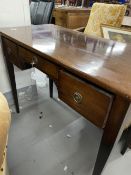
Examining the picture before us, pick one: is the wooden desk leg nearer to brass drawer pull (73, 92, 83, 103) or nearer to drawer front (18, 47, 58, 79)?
brass drawer pull (73, 92, 83, 103)

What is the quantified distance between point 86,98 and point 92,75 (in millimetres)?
104

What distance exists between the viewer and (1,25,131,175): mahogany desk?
0.50m

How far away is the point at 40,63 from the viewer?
0.77 m

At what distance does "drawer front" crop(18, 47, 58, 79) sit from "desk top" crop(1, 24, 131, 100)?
1.6 inches

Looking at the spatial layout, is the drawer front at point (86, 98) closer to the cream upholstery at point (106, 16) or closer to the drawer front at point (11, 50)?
the drawer front at point (11, 50)

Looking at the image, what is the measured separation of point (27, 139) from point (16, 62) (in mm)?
592

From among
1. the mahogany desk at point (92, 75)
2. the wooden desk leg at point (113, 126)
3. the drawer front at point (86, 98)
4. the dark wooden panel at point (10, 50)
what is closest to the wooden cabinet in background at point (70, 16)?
the dark wooden panel at point (10, 50)

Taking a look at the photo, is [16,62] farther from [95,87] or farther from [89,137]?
[89,137]

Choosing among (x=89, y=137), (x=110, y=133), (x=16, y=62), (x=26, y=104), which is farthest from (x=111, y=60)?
(x=26, y=104)

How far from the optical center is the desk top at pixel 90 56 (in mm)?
497

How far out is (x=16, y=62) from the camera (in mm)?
1040

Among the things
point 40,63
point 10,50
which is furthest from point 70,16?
point 40,63

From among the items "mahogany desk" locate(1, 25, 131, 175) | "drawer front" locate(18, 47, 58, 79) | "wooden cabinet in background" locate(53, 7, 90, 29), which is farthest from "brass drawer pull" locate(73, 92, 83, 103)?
"wooden cabinet in background" locate(53, 7, 90, 29)

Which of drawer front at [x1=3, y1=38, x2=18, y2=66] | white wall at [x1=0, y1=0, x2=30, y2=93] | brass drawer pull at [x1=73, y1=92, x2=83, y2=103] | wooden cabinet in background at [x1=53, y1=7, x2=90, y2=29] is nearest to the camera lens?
brass drawer pull at [x1=73, y1=92, x2=83, y2=103]
